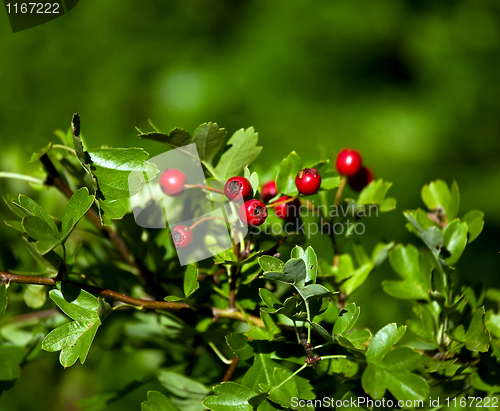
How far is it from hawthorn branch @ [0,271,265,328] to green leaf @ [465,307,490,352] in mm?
277

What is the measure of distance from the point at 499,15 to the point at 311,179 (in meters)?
2.63

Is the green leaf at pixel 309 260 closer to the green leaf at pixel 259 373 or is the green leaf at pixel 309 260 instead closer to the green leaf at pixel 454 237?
the green leaf at pixel 259 373

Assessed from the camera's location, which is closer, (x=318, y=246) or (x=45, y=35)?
(x=318, y=246)

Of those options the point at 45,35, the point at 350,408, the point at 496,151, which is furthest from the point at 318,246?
the point at 45,35

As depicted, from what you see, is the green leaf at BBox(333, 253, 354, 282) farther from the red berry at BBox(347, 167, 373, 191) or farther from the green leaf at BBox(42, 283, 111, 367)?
the green leaf at BBox(42, 283, 111, 367)

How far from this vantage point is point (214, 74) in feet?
7.87

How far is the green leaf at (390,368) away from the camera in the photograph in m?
0.55

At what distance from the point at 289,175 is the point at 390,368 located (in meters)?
0.30

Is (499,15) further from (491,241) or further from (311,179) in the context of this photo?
(311,179)

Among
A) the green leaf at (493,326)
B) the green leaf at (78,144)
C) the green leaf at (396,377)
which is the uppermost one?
the green leaf at (78,144)

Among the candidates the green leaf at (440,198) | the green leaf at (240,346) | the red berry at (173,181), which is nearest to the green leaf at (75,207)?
the red berry at (173,181)

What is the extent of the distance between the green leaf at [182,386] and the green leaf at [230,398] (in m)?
0.18

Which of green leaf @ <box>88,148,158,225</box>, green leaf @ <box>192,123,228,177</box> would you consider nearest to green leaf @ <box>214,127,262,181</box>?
green leaf @ <box>192,123,228,177</box>

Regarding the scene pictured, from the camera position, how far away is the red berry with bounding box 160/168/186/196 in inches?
24.6
